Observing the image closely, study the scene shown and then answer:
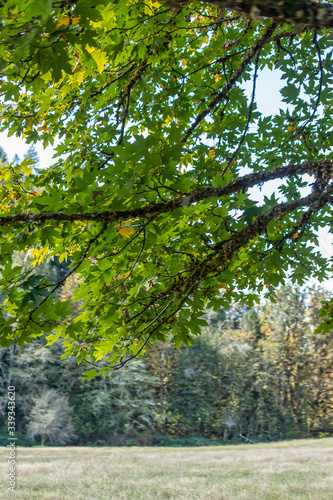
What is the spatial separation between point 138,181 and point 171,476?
1210 centimetres

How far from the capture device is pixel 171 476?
11.9m

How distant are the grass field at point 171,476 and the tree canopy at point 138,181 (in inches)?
283

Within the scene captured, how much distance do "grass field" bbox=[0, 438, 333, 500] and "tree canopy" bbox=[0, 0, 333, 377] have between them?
7.19 metres

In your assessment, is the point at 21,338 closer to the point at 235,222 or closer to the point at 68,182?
the point at 68,182

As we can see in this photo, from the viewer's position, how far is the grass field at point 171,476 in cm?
951

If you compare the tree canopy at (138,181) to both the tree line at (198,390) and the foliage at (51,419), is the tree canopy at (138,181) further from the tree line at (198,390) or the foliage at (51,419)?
the foliage at (51,419)

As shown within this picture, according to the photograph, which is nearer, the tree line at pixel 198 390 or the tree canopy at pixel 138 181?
the tree canopy at pixel 138 181

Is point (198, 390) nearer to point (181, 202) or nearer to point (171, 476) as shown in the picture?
point (171, 476)

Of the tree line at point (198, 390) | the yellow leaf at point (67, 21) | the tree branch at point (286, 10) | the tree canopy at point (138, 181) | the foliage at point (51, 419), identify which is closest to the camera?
the tree branch at point (286, 10)

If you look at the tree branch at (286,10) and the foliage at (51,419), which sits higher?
the tree branch at (286,10)

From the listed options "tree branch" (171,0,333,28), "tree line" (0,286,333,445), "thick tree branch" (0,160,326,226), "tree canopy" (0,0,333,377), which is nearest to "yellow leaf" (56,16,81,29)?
"tree canopy" (0,0,333,377)

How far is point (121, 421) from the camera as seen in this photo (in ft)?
82.5

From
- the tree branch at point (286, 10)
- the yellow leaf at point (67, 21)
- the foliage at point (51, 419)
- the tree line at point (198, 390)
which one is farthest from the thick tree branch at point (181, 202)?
the foliage at point (51, 419)

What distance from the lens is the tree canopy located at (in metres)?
1.78
